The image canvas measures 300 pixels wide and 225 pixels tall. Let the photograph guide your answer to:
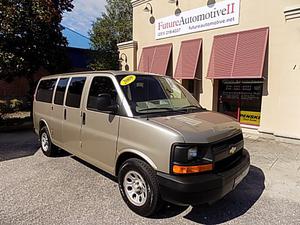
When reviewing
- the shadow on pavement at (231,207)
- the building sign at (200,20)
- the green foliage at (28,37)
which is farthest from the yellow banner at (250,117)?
→ the green foliage at (28,37)

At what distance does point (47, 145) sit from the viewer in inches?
239

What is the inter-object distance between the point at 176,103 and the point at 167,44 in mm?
8137

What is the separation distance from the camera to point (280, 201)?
13.0ft

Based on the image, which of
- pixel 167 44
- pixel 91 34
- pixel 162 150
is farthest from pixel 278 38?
pixel 91 34

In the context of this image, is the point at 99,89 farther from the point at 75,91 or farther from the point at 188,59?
the point at 188,59

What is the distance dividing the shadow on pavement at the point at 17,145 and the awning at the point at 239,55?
6.81 meters

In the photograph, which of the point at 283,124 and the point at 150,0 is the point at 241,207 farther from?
the point at 150,0

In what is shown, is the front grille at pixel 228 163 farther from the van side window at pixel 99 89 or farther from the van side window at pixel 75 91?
the van side window at pixel 75 91

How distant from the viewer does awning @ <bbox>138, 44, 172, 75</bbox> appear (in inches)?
454

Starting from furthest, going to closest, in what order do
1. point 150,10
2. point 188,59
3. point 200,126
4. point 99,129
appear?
point 150,10 < point 188,59 < point 99,129 < point 200,126

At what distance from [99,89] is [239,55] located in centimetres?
618

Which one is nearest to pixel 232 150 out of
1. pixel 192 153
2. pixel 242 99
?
pixel 192 153

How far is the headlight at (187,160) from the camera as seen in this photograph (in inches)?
117

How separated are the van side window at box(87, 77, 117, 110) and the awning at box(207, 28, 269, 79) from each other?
19.1 ft
